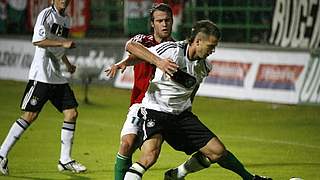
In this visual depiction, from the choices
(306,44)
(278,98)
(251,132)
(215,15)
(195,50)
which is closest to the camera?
(195,50)

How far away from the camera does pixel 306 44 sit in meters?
21.3

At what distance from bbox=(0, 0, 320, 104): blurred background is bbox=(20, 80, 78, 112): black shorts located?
8532 mm

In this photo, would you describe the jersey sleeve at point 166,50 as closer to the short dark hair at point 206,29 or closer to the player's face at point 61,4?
the short dark hair at point 206,29

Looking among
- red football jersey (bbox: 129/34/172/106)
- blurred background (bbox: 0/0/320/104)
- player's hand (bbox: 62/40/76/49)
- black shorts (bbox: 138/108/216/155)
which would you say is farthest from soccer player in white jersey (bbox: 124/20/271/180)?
blurred background (bbox: 0/0/320/104)

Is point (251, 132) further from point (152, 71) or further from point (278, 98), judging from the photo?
point (152, 71)

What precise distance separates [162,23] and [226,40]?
14.6m

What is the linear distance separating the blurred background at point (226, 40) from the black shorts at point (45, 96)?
853cm

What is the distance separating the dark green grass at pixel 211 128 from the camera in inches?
460

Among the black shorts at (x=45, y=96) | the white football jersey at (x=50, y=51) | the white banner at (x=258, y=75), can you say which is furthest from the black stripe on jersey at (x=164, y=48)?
the white banner at (x=258, y=75)

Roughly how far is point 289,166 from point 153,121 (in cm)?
396

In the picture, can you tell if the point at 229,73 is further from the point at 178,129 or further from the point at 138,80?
the point at 178,129

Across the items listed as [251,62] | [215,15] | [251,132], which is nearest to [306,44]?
[251,62]

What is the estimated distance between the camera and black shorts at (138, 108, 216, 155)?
28.6 feet

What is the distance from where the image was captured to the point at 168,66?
8250mm
